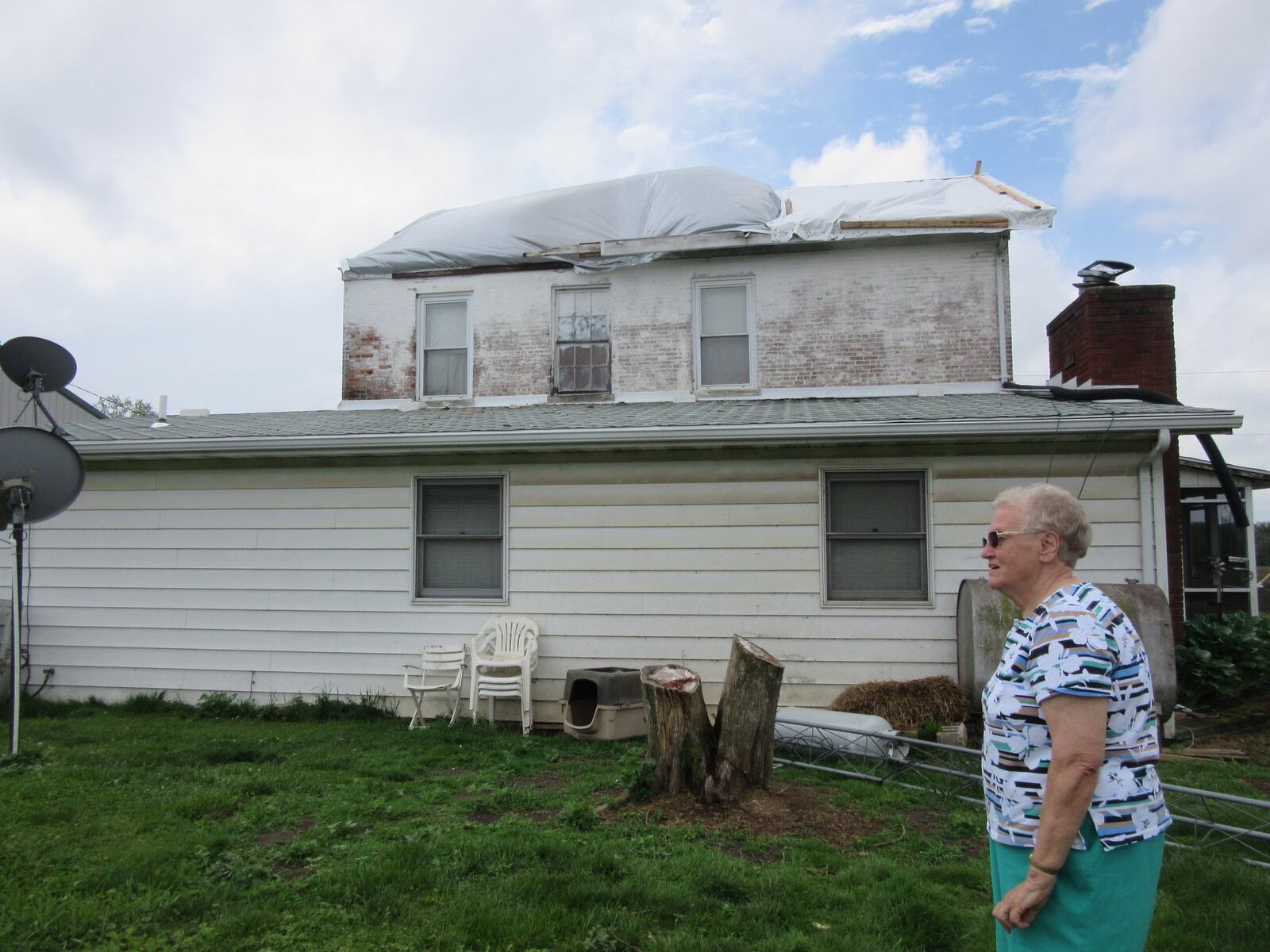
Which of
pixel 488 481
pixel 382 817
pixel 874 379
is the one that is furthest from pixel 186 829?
pixel 874 379

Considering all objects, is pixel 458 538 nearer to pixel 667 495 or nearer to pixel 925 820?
pixel 667 495

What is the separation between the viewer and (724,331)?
11.1 meters

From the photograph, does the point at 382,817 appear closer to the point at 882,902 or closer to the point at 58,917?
the point at 58,917

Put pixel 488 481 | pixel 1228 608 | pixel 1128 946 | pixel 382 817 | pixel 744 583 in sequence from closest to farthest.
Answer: pixel 1128 946 → pixel 382 817 → pixel 744 583 → pixel 488 481 → pixel 1228 608

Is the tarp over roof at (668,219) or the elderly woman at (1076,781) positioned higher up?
the tarp over roof at (668,219)

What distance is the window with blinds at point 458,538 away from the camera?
336 inches

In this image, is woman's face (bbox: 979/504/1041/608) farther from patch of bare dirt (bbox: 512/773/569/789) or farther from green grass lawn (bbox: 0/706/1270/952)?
patch of bare dirt (bbox: 512/773/569/789)

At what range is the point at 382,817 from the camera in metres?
5.08

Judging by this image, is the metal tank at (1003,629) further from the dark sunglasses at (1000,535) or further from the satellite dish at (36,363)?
the satellite dish at (36,363)

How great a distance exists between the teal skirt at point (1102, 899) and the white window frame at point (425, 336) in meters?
9.96

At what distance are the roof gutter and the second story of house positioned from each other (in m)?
3.06

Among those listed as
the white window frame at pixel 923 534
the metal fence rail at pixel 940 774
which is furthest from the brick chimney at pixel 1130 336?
the metal fence rail at pixel 940 774

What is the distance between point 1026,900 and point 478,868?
273cm

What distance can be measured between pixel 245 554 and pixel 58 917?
5.49m
